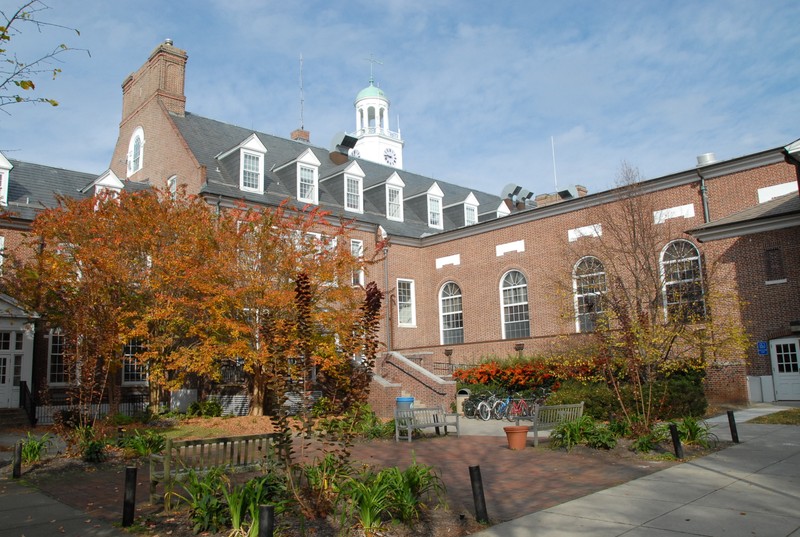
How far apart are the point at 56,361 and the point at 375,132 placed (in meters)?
38.2

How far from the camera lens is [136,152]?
104 ft

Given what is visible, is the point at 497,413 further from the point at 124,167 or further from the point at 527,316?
the point at 124,167

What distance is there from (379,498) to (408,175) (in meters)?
35.4

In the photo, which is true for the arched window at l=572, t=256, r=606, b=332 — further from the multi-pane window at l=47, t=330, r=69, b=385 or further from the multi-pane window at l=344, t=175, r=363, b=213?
the multi-pane window at l=47, t=330, r=69, b=385

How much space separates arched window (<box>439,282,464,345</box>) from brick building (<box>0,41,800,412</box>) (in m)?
0.06

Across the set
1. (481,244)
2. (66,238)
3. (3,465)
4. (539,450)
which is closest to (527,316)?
(481,244)

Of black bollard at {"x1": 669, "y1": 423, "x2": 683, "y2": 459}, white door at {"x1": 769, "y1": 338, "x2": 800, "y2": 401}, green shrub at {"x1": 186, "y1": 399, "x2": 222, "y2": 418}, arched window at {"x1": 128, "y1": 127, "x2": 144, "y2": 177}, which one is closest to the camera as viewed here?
black bollard at {"x1": 669, "y1": 423, "x2": 683, "y2": 459}

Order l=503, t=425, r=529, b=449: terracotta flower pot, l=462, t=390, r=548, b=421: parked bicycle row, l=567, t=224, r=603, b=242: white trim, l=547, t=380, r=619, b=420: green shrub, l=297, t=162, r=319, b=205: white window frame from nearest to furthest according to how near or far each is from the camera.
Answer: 1. l=503, t=425, r=529, b=449: terracotta flower pot
2. l=547, t=380, r=619, b=420: green shrub
3. l=462, t=390, r=548, b=421: parked bicycle row
4. l=567, t=224, r=603, b=242: white trim
5. l=297, t=162, r=319, b=205: white window frame

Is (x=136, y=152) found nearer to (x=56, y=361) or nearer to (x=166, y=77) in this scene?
(x=166, y=77)

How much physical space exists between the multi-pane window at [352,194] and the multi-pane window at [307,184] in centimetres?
201

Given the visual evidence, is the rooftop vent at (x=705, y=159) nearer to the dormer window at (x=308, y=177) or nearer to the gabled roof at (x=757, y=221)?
the gabled roof at (x=757, y=221)

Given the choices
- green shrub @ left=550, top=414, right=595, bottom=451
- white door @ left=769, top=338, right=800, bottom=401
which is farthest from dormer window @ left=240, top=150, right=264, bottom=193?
white door @ left=769, top=338, right=800, bottom=401

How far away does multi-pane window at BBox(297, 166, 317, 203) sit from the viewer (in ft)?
99.4

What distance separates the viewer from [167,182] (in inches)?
1108
